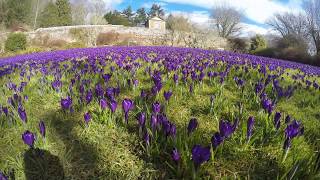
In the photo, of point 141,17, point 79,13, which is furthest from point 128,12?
point 79,13

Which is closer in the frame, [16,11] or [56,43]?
[56,43]

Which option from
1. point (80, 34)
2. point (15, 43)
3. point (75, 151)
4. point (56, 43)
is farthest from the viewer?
point (80, 34)

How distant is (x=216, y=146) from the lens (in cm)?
230

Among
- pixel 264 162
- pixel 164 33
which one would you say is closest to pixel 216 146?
pixel 264 162

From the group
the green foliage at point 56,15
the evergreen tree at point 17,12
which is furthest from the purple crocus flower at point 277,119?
the green foliage at point 56,15

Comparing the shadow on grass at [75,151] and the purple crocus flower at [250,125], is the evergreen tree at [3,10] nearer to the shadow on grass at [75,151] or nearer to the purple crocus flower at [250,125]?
the shadow on grass at [75,151]

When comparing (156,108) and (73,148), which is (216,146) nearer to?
(156,108)

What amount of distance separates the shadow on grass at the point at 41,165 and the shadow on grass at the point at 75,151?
9 cm

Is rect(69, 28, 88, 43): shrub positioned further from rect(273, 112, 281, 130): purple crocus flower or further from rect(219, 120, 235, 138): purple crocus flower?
rect(219, 120, 235, 138): purple crocus flower

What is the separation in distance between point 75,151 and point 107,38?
134 feet

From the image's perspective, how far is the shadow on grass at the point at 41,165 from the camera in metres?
2.45

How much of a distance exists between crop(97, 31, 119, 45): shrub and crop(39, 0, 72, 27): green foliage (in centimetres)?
2890

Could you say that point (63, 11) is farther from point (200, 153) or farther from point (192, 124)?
point (200, 153)

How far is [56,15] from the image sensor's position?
67.1m
